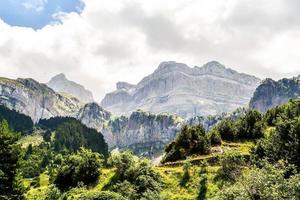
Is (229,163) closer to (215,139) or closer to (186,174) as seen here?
(186,174)

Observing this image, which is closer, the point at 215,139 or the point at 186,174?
the point at 186,174

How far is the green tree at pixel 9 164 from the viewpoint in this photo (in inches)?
2285

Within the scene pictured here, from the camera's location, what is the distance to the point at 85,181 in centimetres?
7512

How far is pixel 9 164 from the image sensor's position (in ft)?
192

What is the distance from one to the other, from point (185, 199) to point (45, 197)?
2109 cm

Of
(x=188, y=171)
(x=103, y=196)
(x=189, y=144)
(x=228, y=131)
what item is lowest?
(x=103, y=196)

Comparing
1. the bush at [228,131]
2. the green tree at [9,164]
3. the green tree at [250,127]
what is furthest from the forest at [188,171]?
the bush at [228,131]

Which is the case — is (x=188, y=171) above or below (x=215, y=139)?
below

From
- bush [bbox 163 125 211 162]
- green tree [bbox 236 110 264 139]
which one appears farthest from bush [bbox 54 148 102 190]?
green tree [bbox 236 110 264 139]

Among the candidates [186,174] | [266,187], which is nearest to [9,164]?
[186,174]


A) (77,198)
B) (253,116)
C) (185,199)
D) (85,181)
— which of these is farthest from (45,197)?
(253,116)

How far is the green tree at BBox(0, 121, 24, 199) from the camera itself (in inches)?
2285

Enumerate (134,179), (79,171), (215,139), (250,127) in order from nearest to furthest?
(134,179), (79,171), (215,139), (250,127)

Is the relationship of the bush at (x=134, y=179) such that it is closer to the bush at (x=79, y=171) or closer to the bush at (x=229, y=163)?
the bush at (x=79, y=171)
